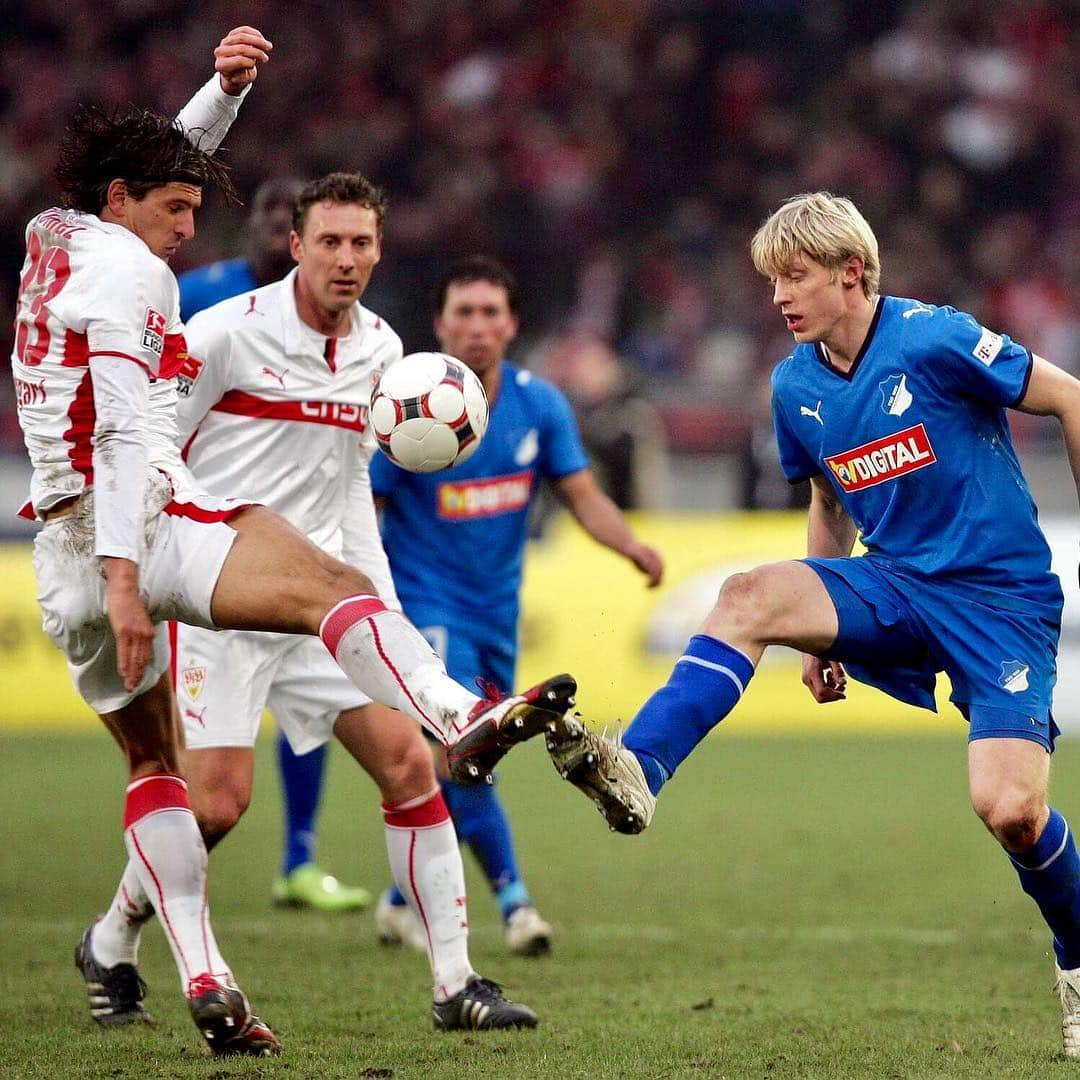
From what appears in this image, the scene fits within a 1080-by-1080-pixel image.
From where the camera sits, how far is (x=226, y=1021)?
4367mm

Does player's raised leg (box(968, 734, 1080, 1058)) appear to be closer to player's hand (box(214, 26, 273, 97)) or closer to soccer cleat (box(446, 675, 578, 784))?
soccer cleat (box(446, 675, 578, 784))

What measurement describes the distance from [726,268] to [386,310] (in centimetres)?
361

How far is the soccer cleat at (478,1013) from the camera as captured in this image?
479 cm

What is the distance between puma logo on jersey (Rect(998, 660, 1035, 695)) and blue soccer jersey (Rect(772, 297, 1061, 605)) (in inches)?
6.9

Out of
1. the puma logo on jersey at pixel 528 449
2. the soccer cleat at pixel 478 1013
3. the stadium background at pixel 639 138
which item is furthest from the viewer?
the stadium background at pixel 639 138

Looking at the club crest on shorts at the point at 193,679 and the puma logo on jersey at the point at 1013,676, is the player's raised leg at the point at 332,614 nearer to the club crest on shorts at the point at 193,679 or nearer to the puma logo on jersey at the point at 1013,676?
the club crest on shorts at the point at 193,679

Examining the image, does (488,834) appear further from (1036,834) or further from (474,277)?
(1036,834)

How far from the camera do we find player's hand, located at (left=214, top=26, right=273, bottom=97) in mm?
4887

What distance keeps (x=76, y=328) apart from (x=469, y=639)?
9.10ft

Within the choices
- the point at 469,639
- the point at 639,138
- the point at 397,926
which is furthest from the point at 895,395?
the point at 639,138

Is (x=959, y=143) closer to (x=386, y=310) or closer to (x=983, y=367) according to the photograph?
(x=386, y=310)

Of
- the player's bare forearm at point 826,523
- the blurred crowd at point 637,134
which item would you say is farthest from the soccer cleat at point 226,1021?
the blurred crowd at point 637,134

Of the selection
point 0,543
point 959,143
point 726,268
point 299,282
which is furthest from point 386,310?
point 299,282

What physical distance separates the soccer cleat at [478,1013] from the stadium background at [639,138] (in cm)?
1196
